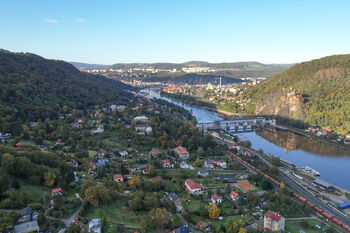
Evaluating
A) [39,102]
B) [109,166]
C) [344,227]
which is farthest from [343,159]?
[39,102]

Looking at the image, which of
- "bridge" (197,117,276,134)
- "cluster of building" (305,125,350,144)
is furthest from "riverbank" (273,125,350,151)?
"bridge" (197,117,276,134)

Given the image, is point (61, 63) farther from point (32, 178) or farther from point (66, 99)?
point (32, 178)

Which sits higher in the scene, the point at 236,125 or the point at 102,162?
the point at 102,162

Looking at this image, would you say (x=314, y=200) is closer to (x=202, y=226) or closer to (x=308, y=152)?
(x=202, y=226)

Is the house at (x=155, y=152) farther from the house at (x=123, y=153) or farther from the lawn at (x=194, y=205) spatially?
A: the lawn at (x=194, y=205)

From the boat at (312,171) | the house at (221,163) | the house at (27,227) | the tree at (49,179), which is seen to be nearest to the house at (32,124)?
the tree at (49,179)

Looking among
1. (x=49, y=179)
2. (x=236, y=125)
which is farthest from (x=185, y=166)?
(x=236, y=125)
